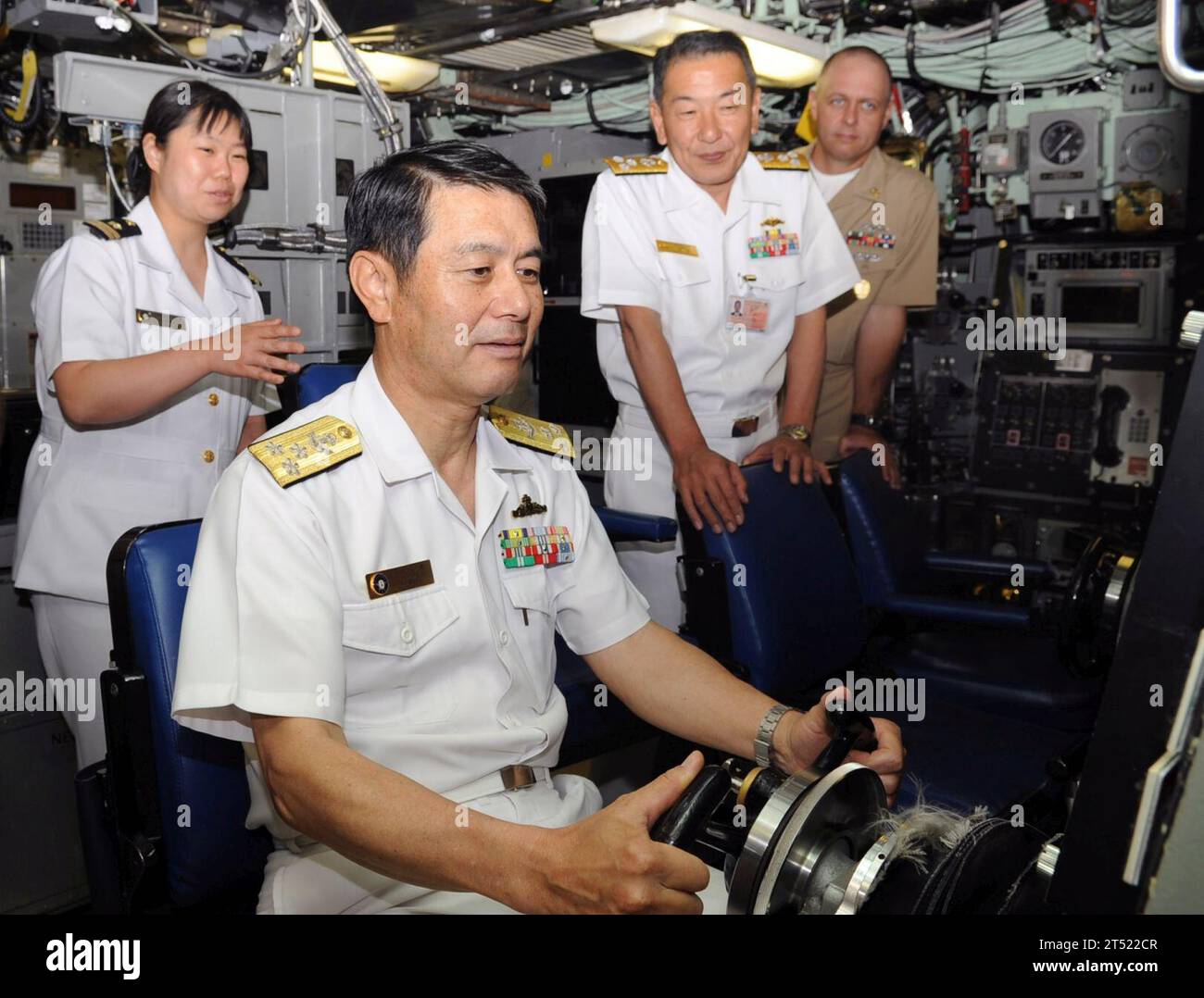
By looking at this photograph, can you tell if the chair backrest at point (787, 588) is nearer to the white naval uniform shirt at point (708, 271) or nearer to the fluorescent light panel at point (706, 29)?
the white naval uniform shirt at point (708, 271)

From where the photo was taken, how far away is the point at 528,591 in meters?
1.52

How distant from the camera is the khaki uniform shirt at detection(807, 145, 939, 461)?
11.1 ft

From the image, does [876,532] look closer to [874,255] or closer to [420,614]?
[874,255]

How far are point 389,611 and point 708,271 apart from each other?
5.49ft

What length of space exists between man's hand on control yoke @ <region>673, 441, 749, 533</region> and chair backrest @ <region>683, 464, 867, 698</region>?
0.08 feet

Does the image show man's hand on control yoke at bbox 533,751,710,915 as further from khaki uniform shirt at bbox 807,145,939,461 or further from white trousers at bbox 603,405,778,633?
khaki uniform shirt at bbox 807,145,939,461

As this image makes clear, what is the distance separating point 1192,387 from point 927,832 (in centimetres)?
47

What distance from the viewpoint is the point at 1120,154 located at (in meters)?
4.00

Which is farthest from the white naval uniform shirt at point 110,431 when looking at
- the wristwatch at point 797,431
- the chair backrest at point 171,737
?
the wristwatch at point 797,431

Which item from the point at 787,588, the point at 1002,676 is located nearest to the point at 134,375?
the point at 787,588

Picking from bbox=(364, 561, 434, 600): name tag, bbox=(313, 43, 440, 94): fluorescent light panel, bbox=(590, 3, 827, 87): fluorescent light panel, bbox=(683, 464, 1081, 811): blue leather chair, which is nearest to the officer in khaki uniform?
bbox=(590, 3, 827, 87): fluorescent light panel

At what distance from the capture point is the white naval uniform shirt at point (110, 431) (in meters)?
2.07

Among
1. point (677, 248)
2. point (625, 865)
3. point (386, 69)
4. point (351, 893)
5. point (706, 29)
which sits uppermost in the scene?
point (386, 69)
